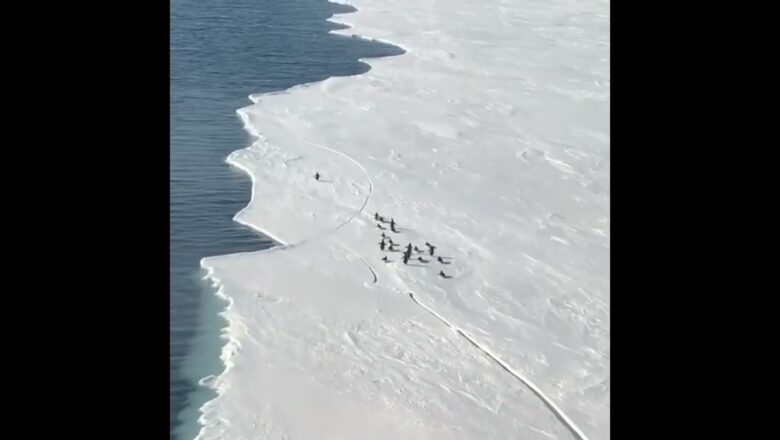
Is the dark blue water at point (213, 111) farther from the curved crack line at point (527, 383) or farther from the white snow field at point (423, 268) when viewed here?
the curved crack line at point (527, 383)

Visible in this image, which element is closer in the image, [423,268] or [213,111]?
[423,268]

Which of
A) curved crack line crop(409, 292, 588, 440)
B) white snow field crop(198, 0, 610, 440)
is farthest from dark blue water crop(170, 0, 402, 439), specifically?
curved crack line crop(409, 292, 588, 440)

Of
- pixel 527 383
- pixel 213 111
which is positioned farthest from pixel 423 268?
pixel 213 111

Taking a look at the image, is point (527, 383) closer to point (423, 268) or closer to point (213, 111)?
point (423, 268)

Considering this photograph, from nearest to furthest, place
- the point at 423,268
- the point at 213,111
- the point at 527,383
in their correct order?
the point at 527,383
the point at 423,268
the point at 213,111

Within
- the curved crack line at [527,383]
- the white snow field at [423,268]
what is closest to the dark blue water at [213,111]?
the white snow field at [423,268]
